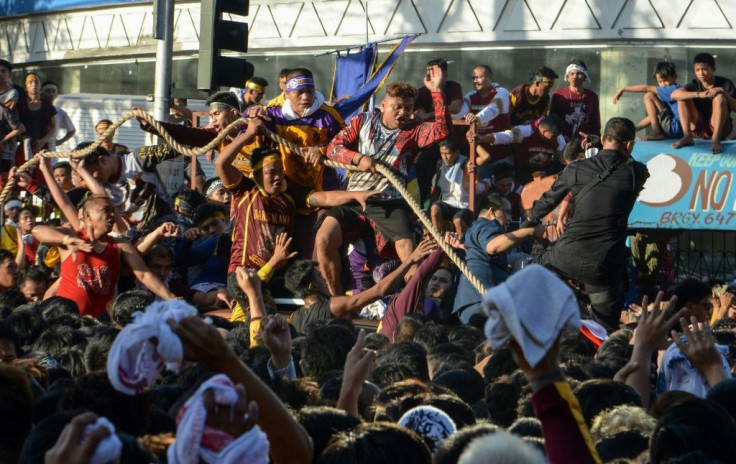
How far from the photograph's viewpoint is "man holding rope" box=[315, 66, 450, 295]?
9.66 metres

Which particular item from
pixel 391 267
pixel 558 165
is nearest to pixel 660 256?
pixel 558 165

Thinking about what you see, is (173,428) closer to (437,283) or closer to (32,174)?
(437,283)

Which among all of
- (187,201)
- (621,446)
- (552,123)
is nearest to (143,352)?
(621,446)

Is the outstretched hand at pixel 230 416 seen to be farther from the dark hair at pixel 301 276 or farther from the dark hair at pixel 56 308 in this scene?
the dark hair at pixel 301 276

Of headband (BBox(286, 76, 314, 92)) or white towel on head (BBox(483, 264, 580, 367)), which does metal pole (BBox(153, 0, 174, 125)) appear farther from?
white towel on head (BBox(483, 264, 580, 367))

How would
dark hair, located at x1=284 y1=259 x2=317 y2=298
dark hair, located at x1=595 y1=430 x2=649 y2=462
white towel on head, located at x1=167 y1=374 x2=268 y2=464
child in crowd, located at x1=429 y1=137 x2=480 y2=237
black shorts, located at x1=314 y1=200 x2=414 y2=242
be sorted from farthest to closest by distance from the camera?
child in crowd, located at x1=429 y1=137 x2=480 y2=237, black shorts, located at x1=314 y1=200 x2=414 y2=242, dark hair, located at x1=284 y1=259 x2=317 y2=298, dark hair, located at x1=595 y1=430 x2=649 y2=462, white towel on head, located at x1=167 y1=374 x2=268 y2=464

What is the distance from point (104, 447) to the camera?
2.54 m

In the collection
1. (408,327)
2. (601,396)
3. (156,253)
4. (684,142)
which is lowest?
(408,327)

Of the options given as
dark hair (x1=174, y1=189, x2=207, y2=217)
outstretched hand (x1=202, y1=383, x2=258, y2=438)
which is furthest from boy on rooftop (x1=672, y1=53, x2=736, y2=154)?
outstretched hand (x1=202, y1=383, x2=258, y2=438)

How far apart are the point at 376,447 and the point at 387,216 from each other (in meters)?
6.73

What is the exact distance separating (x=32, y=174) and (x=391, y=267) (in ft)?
16.6

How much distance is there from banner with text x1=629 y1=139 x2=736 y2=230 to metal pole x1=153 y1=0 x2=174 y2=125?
14.7 ft

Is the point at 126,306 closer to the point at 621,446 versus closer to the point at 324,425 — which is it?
the point at 324,425

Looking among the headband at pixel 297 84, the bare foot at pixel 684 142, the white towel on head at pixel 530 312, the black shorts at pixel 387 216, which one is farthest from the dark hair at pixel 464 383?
the bare foot at pixel 684 142
